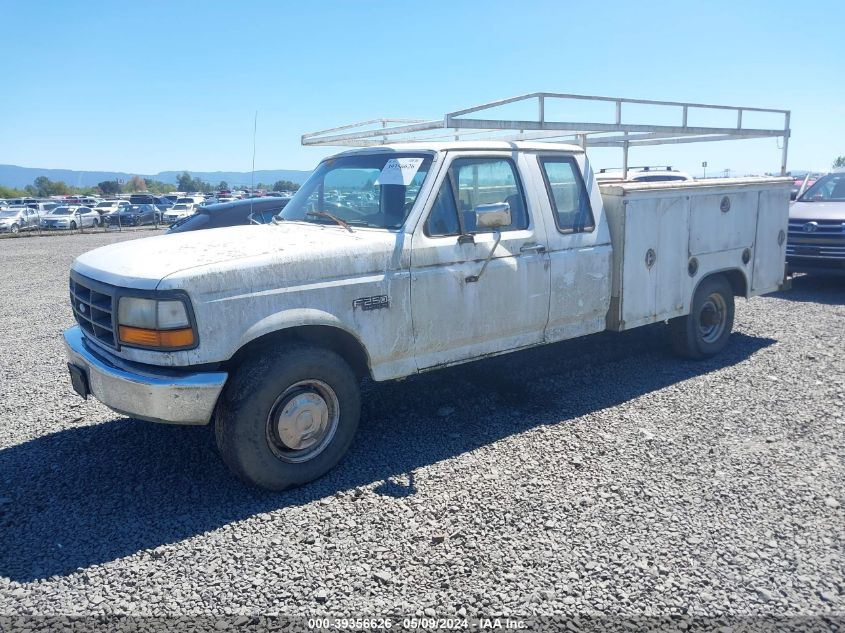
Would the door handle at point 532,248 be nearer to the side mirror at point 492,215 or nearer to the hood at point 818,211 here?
the side mirror at point 492,215

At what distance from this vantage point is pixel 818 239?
10.5 meters

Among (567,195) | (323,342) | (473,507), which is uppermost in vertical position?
(567,195)

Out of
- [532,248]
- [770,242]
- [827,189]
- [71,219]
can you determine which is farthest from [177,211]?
[532,248]

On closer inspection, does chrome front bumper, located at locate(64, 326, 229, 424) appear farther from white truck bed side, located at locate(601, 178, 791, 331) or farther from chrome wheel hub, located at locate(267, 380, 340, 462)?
white truck bed side, located at locate(601, 178, 791, 331)

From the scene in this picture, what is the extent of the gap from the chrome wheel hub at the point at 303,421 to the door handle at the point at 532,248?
6.01ft

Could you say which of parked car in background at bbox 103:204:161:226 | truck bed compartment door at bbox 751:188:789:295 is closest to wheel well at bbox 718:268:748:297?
truck bed compartment door at bbox 751:188:789:295

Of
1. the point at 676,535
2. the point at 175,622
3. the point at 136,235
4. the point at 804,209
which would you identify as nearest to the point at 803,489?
the point at 676,535

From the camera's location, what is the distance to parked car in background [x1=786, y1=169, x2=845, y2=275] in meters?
10.3

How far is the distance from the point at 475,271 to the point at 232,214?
6.51 metres

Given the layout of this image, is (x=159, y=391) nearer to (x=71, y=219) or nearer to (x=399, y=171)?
(x=399, y=171)

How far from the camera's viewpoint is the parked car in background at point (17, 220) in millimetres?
32562

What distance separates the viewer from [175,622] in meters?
2.97

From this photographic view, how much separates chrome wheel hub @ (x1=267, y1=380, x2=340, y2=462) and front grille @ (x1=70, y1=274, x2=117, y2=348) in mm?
1043

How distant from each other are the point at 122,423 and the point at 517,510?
3.25 m
